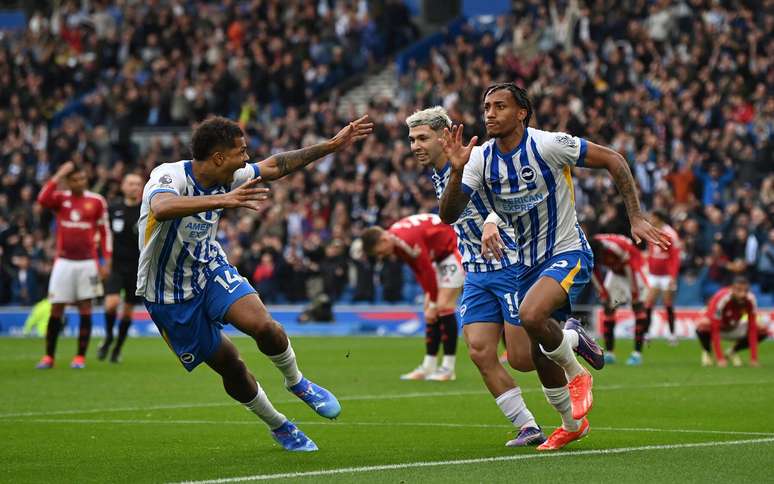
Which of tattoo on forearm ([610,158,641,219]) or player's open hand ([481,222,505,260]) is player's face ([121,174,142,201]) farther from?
tattoo on forearm ([610,158,641,219])

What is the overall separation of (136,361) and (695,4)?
1699 centimetres

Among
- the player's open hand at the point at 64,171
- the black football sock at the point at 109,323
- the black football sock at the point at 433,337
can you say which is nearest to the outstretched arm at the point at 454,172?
the black football sock at the point at 433,337

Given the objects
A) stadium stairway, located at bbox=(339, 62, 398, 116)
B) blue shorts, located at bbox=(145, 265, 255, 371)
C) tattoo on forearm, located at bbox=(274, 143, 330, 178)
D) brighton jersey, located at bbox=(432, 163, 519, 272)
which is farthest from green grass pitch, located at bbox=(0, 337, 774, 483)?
stadium stairway, located at bbox=(339, 62, 398, 116)

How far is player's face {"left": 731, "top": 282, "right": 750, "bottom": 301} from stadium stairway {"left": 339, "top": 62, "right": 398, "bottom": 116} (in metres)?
19.8

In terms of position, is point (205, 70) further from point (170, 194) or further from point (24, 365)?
point (170, 194)

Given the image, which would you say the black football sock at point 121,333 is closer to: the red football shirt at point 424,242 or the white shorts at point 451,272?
the red football shirt at point 424,242

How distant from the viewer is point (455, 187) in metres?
9.52

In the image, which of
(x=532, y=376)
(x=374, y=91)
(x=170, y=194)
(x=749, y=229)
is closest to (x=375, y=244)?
(x=532, y=376)

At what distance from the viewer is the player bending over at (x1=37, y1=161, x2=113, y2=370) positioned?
18.9 m

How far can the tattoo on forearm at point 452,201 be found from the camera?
9.52 m

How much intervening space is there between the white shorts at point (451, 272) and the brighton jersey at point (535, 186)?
23.8ft

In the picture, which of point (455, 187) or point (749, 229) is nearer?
point (455, 187)

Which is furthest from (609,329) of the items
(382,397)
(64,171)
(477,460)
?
(477,460)

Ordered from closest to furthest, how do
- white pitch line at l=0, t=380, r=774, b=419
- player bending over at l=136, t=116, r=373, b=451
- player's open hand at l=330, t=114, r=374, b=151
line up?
player bending over at l=136, t=116, r=373, b=451
player's open hand at l=330, t=114, r=374, b=151
white pitch line at l=0, t=380, r=774, b=419
